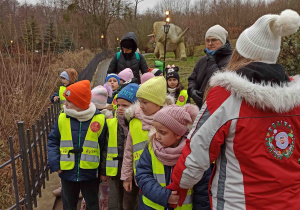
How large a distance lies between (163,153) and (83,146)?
1134 millimetres

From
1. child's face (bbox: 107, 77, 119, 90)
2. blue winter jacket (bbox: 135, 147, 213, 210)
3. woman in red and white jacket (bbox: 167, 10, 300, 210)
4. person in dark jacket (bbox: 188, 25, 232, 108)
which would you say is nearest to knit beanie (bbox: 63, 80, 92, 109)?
blue winter jacket (bbox: 135, 147, 213, 210)

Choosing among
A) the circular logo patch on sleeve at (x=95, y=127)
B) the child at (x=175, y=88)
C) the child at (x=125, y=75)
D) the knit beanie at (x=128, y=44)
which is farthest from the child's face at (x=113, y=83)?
the circular logo patch on sleeve at (x=95, y=127)

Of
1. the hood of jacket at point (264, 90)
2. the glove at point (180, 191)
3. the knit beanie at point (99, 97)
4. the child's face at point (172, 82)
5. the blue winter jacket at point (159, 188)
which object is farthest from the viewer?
the child's face at point (172, 82)

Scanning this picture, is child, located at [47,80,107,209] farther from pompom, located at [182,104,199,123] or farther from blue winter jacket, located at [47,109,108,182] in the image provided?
pompom, located at [182,104,199,123]

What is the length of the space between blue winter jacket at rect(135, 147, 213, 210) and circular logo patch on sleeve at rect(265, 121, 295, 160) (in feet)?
2.04

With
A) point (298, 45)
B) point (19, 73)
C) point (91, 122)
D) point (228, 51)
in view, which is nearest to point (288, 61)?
point (298, 45)

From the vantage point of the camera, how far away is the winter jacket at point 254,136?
1354mm

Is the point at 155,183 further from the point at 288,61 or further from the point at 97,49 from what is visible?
the point at 97,49

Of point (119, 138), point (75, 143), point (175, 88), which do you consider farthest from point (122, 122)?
point (175, 88)

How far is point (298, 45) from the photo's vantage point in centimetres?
425

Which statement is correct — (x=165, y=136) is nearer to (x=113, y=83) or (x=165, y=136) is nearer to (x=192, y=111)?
(x=192, y=111)

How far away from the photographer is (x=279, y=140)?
1377 millimetres

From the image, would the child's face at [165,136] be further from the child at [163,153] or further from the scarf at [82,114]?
the scarf at [82,114]

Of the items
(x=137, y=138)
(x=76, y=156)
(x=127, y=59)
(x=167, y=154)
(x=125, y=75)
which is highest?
(x=127, y=59)
